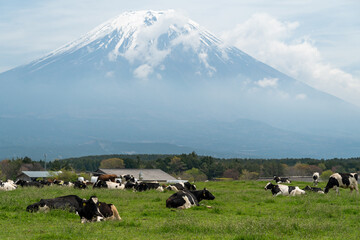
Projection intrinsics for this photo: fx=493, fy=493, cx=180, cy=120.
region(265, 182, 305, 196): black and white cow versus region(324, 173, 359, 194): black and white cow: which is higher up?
region(324, 173, 359, 194): black and white cow

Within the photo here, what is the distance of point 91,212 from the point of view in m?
14.5

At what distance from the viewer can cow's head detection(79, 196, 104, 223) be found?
47.3ft

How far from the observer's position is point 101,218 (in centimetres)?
1445

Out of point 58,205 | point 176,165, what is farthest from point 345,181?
point 176,165

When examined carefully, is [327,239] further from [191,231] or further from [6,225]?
[6,225]

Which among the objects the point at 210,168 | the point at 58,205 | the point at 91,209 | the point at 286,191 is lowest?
the point at 210,168

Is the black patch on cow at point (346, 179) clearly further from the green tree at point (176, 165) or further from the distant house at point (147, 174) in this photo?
the green tree at point (176, 165)

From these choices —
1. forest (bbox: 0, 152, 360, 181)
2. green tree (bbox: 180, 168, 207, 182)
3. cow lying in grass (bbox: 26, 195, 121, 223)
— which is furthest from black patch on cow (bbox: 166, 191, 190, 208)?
green tree (bbox: 180, 168, 207, 182)

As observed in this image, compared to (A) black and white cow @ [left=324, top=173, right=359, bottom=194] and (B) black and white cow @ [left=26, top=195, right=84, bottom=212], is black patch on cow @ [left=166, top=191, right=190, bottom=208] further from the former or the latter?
(A) black and white cow @ [left=324, top=173, right=359, bottom=194]

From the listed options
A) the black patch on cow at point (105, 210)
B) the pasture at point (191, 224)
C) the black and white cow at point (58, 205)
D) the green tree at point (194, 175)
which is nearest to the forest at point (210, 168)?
the green tree at point (194, 175)

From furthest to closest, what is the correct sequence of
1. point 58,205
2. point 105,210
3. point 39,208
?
1. point 58,205
2. point 39,208
3. point 105,210

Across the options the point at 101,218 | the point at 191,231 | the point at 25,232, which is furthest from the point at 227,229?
the point at 25,232

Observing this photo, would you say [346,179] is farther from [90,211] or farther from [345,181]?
[90,211]

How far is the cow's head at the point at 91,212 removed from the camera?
567 inches
